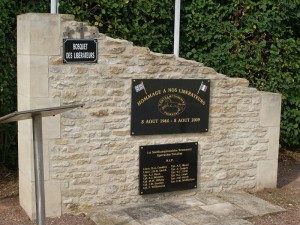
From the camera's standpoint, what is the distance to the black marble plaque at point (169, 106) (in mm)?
6379

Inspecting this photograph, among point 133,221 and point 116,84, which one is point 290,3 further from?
point 133,221

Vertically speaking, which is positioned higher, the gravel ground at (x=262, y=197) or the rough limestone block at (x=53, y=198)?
the rough limestone block at (x=53, y=198)

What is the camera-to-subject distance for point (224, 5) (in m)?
8.79

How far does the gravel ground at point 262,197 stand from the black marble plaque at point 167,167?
104 cm

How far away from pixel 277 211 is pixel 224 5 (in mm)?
4099

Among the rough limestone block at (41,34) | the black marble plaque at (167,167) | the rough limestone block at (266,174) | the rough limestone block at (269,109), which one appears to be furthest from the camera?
the rough limestone block at (266,174)

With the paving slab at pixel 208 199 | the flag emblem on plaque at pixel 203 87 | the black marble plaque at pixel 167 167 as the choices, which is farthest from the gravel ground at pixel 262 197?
the flag emblem on plaque at pixel 203 87

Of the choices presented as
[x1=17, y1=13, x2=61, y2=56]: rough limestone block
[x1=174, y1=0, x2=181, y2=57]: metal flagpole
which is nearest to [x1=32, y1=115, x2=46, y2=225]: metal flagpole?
[x1=17, y1=13, x2=61, y2=56]: rough limestone block

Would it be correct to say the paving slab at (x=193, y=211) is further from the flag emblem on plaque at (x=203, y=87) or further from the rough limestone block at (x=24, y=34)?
the rough limestone block at (x=24, y=34)

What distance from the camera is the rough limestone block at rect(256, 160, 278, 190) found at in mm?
7336

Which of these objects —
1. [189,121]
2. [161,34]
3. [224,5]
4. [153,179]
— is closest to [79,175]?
[153,179]

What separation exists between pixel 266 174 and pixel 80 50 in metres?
3.51

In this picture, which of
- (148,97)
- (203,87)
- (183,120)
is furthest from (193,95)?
(148,97)

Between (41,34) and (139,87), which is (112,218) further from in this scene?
(41,34)
